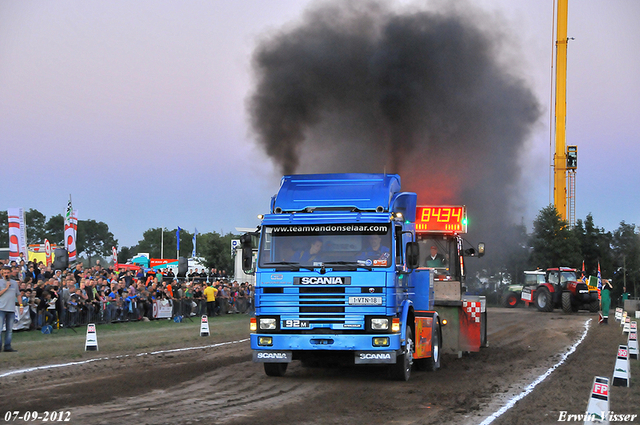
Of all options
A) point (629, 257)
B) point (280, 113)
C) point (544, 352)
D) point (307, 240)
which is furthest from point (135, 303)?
point (629, 257)

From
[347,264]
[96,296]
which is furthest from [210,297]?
[347,264]

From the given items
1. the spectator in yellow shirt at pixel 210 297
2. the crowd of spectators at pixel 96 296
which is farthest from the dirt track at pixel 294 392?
the spectator in yellow shirt at pixel 210 297

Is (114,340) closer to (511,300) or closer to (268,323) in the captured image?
(268,323)

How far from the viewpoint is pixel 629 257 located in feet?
250

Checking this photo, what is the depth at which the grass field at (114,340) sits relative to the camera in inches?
586

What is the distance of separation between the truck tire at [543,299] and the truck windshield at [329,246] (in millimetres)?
29692

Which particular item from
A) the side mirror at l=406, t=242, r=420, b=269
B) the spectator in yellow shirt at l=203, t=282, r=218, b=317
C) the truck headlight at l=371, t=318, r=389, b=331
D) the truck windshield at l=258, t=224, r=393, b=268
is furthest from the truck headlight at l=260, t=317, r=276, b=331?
the spectator in yellow shirt at l=203, t=282, r=218, b=317

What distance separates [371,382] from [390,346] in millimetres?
1134

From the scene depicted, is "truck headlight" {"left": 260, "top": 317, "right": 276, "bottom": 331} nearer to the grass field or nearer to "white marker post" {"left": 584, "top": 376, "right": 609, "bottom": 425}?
the grass field

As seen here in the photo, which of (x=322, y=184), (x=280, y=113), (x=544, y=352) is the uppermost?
(x=280, y=113)

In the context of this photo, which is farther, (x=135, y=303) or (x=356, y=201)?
(x=135, y=303)

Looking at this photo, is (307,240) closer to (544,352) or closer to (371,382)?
(371,382)

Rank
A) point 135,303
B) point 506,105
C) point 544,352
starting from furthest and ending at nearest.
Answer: point 506,105 < point 135,303 < point 544,352

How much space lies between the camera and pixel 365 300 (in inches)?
421
